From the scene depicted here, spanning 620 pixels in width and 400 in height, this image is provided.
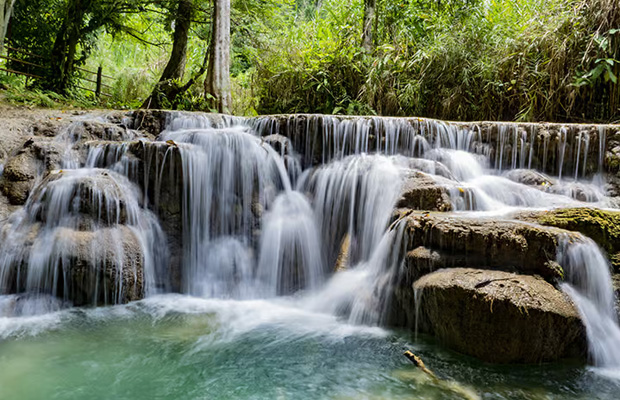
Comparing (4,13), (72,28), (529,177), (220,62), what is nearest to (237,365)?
(529,177)

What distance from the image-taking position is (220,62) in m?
9.18

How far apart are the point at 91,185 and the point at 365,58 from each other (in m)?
6.85

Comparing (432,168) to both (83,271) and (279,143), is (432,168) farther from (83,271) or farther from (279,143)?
(83,271)

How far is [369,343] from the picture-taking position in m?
3.43

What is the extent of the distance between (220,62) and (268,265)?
5.79 meters

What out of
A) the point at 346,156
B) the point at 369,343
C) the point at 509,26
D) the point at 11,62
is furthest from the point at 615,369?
the point at 11,62

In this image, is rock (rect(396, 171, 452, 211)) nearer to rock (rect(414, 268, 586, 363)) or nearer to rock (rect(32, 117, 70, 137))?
rock (rect(414, 268, 586, 363))

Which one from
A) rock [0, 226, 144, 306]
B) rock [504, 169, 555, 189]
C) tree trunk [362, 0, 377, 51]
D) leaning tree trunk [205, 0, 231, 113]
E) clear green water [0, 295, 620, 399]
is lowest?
clear green water [0, 295, 620, 399]

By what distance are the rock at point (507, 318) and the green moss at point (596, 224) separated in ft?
2.29

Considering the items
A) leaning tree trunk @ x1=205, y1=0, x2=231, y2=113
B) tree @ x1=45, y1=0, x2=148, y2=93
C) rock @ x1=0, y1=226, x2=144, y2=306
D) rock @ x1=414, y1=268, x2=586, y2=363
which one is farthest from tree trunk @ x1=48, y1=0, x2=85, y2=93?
rock @ x1=414, y1=268, x2=586, y2=363

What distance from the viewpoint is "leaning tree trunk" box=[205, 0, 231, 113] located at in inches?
357

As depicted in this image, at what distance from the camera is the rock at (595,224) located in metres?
3.45

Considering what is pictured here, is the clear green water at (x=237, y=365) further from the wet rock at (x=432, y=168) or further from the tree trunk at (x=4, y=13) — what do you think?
the tree trunk at (x=4, y=13)

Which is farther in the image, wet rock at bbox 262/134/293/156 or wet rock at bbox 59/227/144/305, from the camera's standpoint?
wet rock at bbox 262/134/293/156
